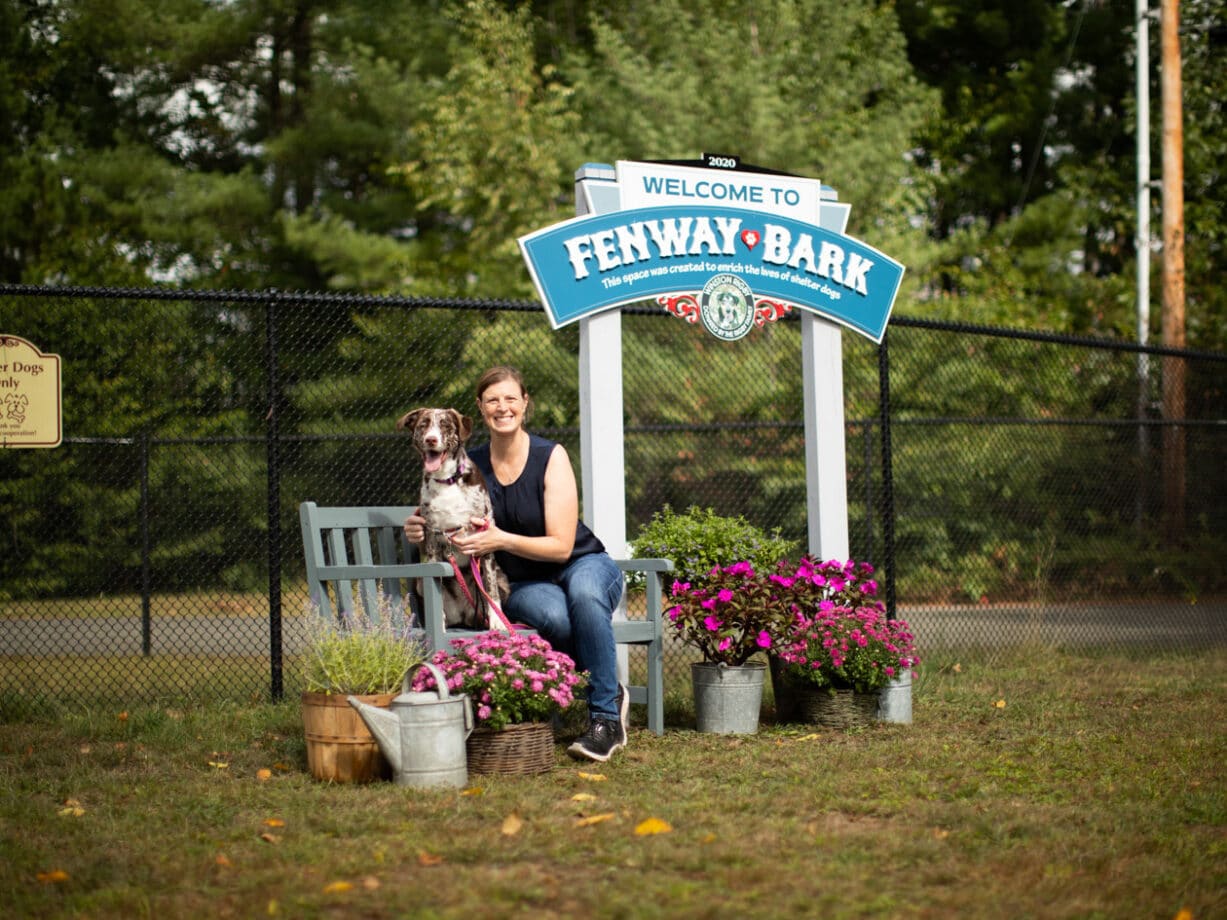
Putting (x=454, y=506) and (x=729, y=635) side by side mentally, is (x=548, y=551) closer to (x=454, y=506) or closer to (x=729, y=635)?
(x=454, y=506)

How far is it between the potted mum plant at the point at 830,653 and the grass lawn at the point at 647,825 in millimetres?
204

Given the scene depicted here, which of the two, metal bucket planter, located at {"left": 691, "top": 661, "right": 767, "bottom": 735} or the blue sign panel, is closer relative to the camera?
metal bucket planter, located at {"left": 691, "top": 661, "right": 767, "bottom": 735}

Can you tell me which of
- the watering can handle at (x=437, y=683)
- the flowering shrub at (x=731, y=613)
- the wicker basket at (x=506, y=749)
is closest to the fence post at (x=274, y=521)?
the watering can handle at (x=437, y=683)

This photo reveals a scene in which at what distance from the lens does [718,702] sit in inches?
227

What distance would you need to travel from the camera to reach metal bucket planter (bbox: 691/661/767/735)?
5746 millimetres

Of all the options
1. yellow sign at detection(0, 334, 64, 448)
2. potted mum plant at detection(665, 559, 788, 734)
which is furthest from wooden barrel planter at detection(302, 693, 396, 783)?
yellow sign at detection(0, 334, 64, 448)

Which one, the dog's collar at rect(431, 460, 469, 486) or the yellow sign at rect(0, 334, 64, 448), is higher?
the yellow sign at rect(0, 334, 64, 448)

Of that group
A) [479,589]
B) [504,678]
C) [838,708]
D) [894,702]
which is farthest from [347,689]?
[894,702]

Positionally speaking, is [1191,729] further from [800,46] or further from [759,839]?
[800,46]

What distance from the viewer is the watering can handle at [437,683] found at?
4.54 metres

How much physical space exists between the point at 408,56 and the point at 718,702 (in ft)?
49.9

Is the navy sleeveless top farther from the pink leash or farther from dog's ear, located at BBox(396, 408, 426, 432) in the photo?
dog's ear, located at BBox(396, 408, 426, 432)

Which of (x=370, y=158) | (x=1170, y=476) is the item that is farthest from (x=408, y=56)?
(x=1170, y=476)

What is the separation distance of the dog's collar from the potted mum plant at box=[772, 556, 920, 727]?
1.56 meters
